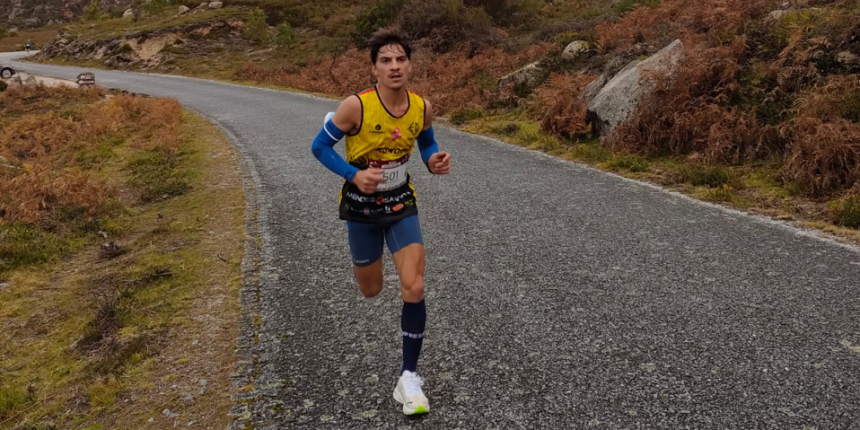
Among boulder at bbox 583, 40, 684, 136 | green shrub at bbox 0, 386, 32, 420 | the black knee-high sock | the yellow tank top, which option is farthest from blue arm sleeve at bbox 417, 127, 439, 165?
boulder at bbox 583, 40, 684, 136

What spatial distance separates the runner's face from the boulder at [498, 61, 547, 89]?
13.3 metres

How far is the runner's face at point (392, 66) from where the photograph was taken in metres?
3.39

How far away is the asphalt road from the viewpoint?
334cm

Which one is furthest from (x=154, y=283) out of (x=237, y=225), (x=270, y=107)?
(x=270, y=107)

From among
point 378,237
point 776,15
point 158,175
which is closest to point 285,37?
point 158,175

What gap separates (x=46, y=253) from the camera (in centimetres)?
670

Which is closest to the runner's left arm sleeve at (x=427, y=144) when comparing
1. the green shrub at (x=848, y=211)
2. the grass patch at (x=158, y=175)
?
the green shrub at (x=848, y=211)

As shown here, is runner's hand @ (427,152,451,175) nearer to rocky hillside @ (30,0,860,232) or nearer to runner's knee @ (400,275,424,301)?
runner's knee @ (400,275,424,301)

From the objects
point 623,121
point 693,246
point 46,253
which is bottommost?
point 46,253

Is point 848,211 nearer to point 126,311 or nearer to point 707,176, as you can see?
point 707,176

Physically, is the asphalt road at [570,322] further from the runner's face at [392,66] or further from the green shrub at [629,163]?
the runner's face at [392,66]

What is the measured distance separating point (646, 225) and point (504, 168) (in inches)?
143

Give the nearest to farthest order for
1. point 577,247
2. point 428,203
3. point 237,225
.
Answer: point 577,247
point 237,225
point 428,203

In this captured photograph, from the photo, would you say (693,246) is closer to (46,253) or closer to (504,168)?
(504,168)
